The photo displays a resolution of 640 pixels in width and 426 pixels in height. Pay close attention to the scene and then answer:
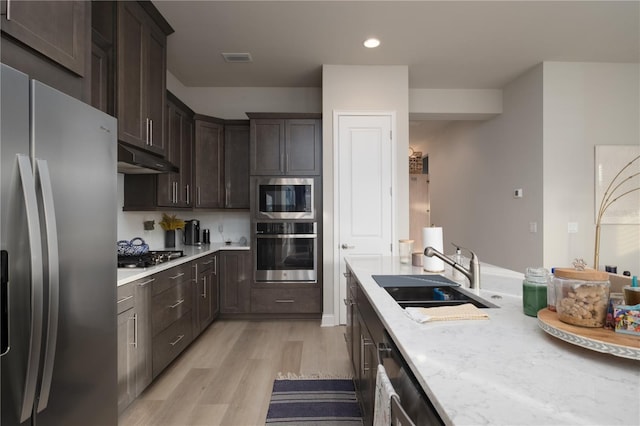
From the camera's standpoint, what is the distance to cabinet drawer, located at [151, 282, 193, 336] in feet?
7.47

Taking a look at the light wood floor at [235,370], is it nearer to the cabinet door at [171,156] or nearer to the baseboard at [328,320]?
the baseboard at [328,320]

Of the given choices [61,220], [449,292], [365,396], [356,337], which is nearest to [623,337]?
[449,292]

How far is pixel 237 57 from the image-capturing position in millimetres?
3496

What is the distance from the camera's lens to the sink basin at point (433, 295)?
1.45 m

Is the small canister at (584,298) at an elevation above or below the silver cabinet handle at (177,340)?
above

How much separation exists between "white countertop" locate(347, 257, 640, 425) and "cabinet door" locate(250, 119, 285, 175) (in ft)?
9.45

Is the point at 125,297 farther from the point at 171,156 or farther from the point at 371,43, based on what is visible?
the point at 371,43

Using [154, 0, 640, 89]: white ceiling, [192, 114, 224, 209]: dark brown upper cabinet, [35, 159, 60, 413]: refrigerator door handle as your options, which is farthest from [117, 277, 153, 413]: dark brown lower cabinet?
[154, 0, 640, 89]: white ceiling

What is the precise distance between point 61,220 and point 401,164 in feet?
10.4

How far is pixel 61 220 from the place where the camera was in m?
1.20

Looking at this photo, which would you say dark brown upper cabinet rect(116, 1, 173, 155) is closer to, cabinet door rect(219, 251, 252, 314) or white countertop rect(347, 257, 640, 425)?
cabinet door rect(219, 251, 252, 314)

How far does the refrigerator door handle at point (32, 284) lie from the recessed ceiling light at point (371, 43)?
293 cm

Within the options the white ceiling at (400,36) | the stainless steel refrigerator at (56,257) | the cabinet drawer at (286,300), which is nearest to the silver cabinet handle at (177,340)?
the stainless steel refrigerator at (56,257)

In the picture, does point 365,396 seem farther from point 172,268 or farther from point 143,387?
point 172,268
